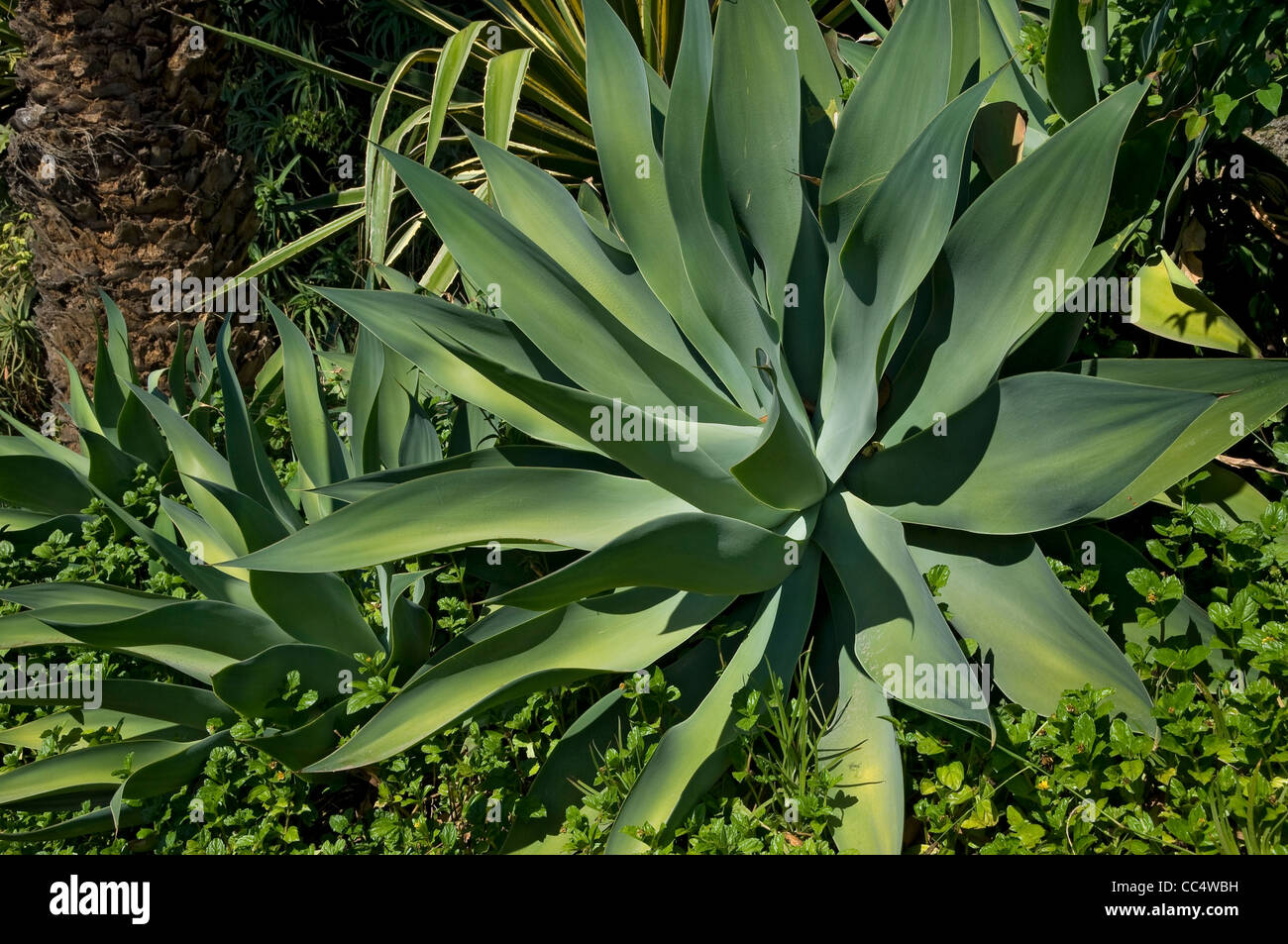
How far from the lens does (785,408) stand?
1.49 m

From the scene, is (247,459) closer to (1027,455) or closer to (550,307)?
(550,307)

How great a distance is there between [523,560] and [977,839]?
3.15ft

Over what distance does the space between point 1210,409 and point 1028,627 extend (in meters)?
0.47

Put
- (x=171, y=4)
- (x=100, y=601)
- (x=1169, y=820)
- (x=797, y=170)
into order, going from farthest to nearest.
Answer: (x=171, y=4), (x=100, y=601), (x=797, y=170), (x=1169, y=820)

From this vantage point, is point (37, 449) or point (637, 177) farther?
point (37, 449)

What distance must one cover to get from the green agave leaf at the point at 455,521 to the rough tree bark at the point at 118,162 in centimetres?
186

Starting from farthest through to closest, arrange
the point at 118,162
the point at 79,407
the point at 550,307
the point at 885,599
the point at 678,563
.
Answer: the point at 118,162 → the point at 79,407 → the point at 550,307 → the point at 885,599 → the point at 678,563

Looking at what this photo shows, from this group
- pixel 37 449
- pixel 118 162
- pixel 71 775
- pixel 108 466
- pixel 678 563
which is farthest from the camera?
pixel 118 162

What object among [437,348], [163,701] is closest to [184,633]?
[163,701]

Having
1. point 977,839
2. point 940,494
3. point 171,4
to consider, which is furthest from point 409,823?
point 171,4

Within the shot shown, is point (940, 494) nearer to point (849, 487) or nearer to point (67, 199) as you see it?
point (849, 487)

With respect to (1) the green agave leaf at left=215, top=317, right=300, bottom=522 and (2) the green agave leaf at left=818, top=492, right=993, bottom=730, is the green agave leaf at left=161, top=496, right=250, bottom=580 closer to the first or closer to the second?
(1) the green agave leaf at left=215, top=317, right=300, bottom=522

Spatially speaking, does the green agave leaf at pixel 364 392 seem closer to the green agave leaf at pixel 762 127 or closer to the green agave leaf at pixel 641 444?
the green agave leaf at pixel 641 444

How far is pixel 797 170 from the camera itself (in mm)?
1830
